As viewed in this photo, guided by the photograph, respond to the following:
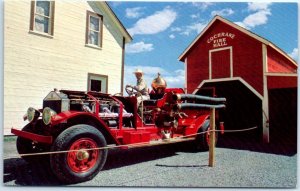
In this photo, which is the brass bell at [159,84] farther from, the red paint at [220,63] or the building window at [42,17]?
the building window at [42,17]

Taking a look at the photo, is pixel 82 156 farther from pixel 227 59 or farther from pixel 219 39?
pixel 219 39

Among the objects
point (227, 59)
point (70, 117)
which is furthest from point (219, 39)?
point (70, 117)

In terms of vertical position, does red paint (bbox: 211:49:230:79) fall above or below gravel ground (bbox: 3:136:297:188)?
above

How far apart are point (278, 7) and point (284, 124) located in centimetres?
364

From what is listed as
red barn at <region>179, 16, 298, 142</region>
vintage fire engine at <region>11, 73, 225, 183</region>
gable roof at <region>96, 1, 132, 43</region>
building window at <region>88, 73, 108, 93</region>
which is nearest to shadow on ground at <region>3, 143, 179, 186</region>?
vintage fire engine at <region>11, 73, 225, 183</region>

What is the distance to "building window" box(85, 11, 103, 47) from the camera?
9.27 metres

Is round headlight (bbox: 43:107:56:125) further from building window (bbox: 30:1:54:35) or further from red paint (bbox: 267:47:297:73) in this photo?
red paint (bbox: 267:47:297:73)

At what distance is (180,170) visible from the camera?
512cm

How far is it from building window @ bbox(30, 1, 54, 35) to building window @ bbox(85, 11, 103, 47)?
1.24 m

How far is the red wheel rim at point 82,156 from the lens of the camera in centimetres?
418

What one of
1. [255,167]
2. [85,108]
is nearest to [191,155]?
[255,167]

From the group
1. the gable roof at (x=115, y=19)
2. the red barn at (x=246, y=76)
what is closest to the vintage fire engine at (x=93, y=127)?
the red barn at (x=246, y=76)

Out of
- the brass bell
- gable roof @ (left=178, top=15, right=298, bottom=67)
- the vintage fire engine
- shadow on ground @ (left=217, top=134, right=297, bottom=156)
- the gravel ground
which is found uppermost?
gable roof @ (left=178, top=15, right=298, bottom=67)

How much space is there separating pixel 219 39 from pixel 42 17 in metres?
5.43
